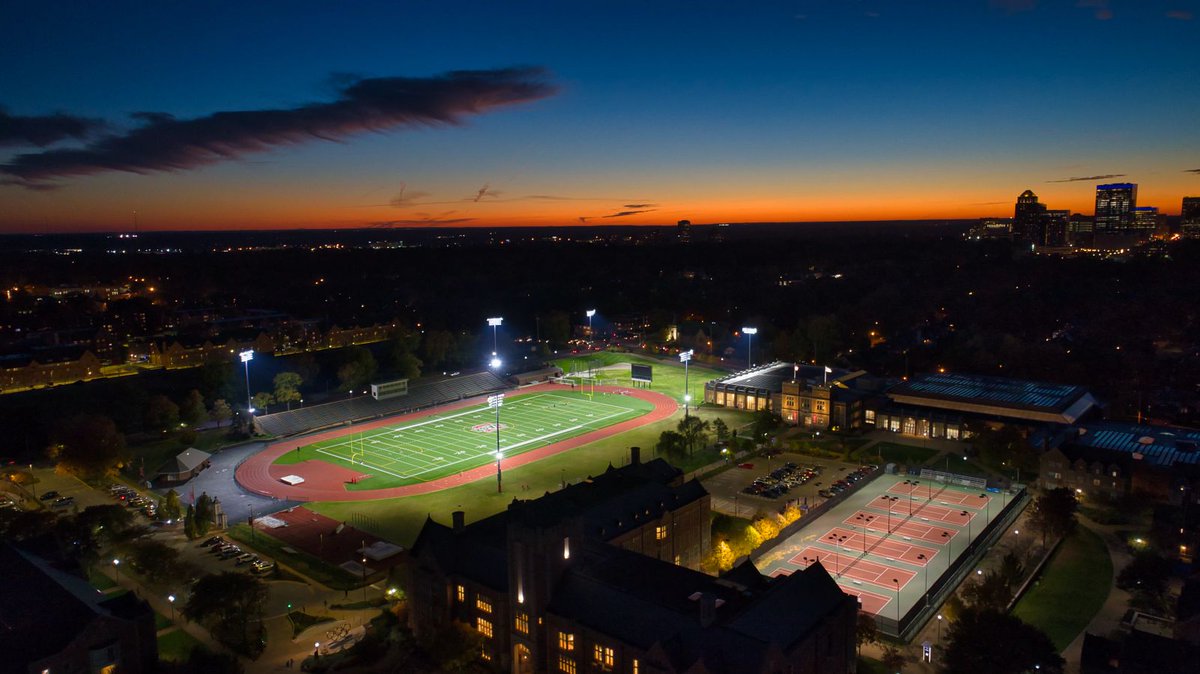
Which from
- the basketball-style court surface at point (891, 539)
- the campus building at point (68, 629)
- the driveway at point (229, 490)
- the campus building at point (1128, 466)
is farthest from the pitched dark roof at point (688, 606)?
the campus building at point (1128, 466)

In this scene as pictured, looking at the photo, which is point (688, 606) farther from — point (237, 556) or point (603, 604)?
point (237, 556)

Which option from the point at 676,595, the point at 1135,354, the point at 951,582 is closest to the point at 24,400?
the point at 676,595

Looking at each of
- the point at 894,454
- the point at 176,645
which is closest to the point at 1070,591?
the point at 894,454

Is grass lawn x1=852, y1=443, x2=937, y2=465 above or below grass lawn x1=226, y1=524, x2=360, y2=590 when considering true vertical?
below

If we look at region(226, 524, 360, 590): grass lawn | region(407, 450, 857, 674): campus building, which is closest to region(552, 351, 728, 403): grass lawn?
region(226, 524, 360, 590): grass lawn

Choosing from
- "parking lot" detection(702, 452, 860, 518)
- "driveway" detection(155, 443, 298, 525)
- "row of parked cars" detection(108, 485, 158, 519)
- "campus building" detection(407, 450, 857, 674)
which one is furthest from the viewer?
"driveway" detection(155, 443, 298, 525)

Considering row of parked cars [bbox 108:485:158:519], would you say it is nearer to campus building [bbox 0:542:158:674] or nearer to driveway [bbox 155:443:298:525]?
driveway [bbox 155:443:298:525]
